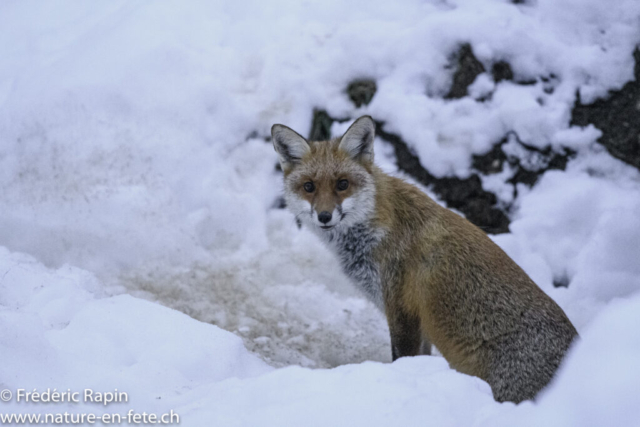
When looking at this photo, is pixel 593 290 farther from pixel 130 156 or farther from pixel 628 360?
pixel 130 156

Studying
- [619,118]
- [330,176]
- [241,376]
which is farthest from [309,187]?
[619,118]

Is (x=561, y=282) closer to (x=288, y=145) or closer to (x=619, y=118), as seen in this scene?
(x=619, y=118)

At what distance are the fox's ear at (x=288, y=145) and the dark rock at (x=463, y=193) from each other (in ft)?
6.85

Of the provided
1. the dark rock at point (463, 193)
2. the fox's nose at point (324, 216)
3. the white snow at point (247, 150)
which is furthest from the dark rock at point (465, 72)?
the fox's nose at point (324, 216)

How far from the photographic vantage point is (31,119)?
543cm

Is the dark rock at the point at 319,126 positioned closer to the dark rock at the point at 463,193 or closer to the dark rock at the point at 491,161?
the dark rock at the point at 463,193

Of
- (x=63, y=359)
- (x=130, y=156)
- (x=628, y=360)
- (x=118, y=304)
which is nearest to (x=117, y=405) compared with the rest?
(x=63, y=359)

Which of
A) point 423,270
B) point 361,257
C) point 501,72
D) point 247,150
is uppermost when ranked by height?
point 501,72

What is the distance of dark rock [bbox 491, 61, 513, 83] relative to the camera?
5.61m

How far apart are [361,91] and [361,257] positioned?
291cm

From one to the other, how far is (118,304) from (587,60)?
17.1 feet

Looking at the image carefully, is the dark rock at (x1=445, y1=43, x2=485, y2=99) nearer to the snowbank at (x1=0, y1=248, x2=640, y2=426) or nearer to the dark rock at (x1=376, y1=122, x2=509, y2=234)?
the dark rock at (x1=376, y1=122, x2=509, y2=234)

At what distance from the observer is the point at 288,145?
3.81 metres

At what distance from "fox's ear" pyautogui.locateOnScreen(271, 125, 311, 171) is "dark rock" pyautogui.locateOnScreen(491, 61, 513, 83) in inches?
116
